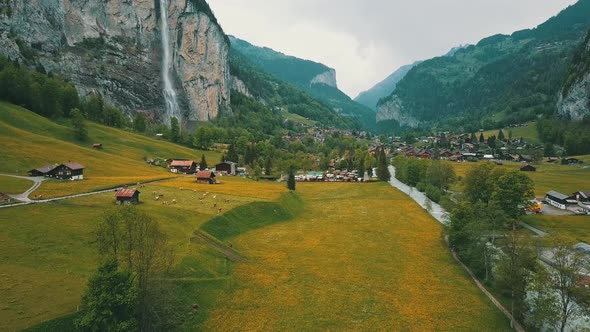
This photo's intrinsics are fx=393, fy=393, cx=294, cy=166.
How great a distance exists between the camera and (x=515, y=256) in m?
42.2

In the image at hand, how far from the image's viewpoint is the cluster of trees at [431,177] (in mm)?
111875

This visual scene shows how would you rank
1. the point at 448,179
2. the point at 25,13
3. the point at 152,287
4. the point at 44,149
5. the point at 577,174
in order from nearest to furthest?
the point at 152,287 < the point at 44,149 < the point at 448,179 < the point at 577,174 < the point at 25,13

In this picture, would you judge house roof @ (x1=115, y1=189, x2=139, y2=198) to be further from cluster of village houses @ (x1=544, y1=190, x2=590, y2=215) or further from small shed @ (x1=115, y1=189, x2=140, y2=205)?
cluster of village houses @ (x1=544, y1=190, x2=590, y2=215)

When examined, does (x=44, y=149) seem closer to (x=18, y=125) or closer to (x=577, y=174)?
(x=18, y=125)

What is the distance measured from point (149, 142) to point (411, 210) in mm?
94577

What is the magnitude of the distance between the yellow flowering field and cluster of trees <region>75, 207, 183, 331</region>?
5.80 meters

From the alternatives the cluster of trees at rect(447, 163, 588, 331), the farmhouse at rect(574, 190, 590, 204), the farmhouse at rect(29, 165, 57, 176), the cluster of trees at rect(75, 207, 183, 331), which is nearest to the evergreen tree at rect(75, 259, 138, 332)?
the cluster of trees at rect(75, 207, 183, 331)

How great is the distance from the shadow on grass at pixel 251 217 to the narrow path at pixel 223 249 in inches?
106

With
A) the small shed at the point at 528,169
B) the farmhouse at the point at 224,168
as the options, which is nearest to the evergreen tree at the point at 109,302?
the farmhouse at the point at 224,168

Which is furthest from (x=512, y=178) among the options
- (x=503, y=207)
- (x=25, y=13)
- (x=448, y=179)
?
(x=25, y=13)

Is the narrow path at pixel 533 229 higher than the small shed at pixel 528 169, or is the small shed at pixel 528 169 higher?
the small shed at pixel 528 169

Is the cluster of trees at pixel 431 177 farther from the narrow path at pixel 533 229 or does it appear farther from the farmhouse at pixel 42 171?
the farmhouse at pixel 42 171

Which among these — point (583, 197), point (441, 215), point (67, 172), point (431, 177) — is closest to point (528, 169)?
point (431, 177)

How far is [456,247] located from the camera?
62.2 m
